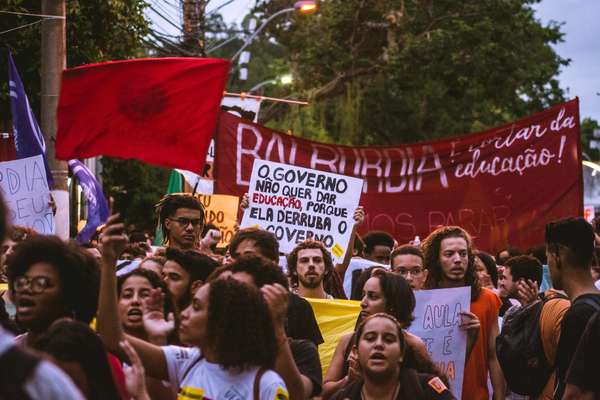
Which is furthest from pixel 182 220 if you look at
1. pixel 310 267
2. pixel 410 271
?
pixel 410 271

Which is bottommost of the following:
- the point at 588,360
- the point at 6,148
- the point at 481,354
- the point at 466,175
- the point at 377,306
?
the point at 481,354

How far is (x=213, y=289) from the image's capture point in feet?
15.1

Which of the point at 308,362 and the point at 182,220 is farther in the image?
the point at 182,220

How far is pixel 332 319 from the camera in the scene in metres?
7.88

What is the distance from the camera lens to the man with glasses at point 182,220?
7793 millimetres

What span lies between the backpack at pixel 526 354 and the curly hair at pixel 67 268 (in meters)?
2.39

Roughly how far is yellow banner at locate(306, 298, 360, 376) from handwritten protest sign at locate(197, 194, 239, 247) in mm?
4347

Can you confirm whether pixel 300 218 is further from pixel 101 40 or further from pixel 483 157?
pixel 101 40

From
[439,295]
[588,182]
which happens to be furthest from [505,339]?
[588,182]

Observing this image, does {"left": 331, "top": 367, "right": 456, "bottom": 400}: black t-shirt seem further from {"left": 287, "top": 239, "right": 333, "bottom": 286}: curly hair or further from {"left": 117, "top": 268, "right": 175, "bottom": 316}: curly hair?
{"left": 287, "top": 239, "right": 333, "bottom": 286}: curly hair

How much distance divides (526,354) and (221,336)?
2.20m

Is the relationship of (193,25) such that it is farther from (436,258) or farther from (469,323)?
(469,323)

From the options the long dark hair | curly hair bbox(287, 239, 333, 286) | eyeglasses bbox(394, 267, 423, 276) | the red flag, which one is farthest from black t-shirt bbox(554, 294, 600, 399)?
the red flag

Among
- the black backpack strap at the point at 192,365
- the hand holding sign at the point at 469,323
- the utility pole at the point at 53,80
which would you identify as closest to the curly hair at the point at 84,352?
the black backpack strap at the point at 192,365
